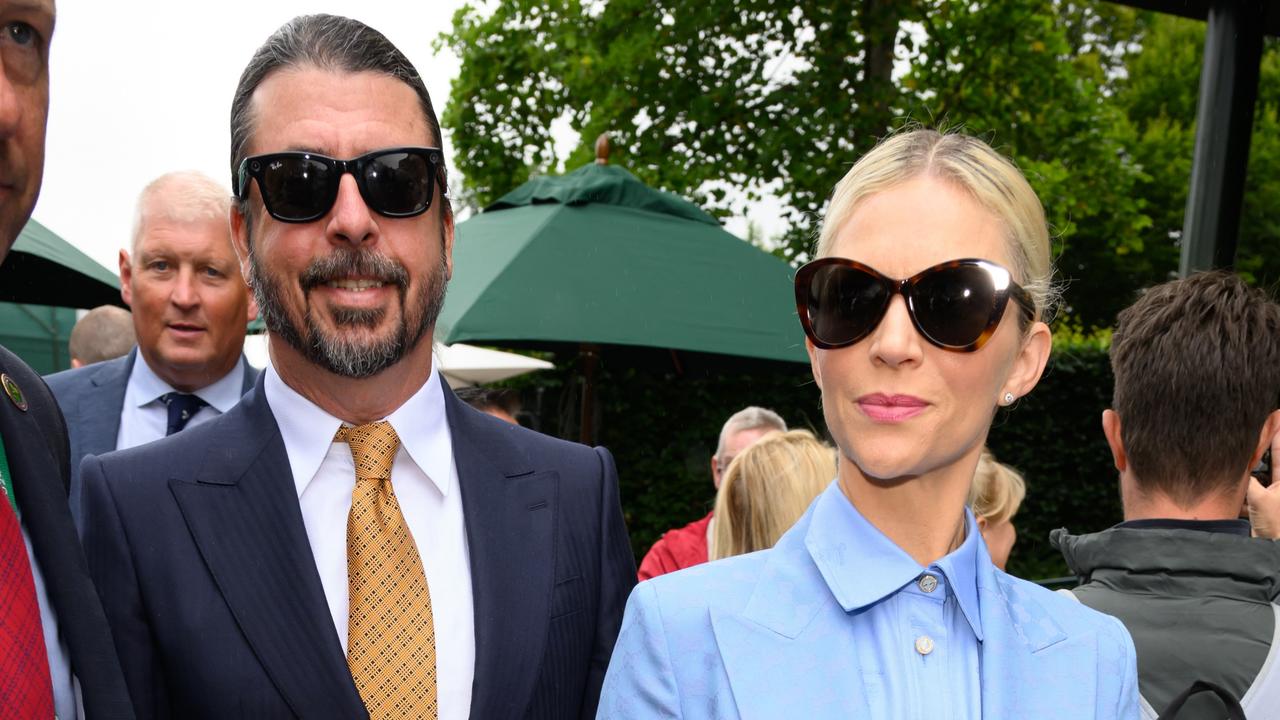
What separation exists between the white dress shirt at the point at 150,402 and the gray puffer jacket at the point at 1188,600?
254 cm

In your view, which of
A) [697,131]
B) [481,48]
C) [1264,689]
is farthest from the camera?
[481,48]

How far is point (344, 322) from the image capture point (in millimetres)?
1792

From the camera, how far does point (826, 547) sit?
5.08 ft

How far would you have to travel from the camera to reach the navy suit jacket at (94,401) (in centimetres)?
335

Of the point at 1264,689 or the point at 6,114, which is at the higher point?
the point at 6,114

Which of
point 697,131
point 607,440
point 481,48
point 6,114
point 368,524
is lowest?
point 607,440

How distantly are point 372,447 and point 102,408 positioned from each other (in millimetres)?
1953

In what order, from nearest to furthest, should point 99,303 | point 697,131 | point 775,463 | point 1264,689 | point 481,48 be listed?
point 1264,689
point 775,463
point 99,303
point 697,131
point 481,48

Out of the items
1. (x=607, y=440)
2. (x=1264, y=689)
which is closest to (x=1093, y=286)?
(x=607, y=440)

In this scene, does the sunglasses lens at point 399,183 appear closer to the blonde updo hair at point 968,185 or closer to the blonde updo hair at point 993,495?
the blonde updo hair at point 968,185

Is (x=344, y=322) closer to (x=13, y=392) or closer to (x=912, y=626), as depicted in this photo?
(x=13, y=392)

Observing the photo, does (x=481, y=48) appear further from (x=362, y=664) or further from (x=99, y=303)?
(x=362, y=664)

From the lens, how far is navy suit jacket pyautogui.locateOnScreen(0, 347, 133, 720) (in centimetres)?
150

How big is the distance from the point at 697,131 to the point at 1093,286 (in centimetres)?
1555
